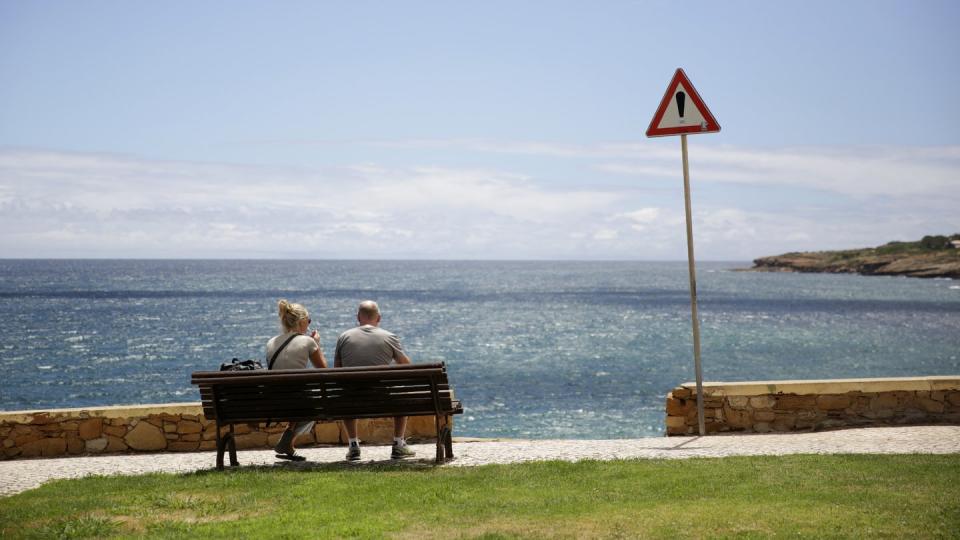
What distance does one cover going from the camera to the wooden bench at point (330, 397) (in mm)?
7965

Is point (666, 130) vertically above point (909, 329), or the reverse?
point (666, 130)

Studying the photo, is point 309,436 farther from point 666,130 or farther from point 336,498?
point 666,130

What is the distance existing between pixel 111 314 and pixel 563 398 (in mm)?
54340

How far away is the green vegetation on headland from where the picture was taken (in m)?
143

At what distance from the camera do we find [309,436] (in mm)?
9477

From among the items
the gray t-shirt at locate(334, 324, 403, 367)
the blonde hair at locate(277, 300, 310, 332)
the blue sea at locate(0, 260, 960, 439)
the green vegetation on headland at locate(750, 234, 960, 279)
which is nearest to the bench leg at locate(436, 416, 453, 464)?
the gray t-shirt at locate(334, 324, 403, 367)

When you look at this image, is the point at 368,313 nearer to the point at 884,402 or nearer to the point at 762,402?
Result: the point at 762,402

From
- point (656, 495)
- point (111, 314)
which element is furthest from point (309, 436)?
point (111, 314)

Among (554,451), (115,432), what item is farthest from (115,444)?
(554,451)

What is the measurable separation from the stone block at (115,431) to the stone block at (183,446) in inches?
17.7

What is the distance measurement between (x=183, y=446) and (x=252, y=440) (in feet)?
2.22

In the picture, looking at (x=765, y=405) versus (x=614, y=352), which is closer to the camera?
(x=765, y=405)

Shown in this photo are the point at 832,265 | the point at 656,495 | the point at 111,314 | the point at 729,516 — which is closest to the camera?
the point at 729,516

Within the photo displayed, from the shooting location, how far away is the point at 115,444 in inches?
366
